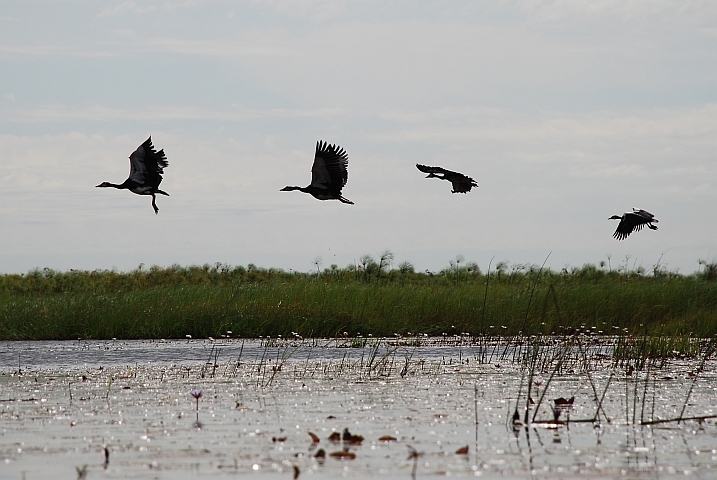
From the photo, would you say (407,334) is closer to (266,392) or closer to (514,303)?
(514,303)

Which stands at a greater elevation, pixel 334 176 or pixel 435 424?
pixel 334 176

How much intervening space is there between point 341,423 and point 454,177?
276 inches

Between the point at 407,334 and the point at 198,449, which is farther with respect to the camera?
the point at 407,334

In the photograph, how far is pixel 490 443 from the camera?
18.2 feet

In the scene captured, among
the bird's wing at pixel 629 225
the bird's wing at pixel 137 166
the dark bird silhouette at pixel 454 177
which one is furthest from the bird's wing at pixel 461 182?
the bird's wing at pixel 137 166

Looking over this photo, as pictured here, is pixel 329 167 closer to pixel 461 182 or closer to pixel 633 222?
pixel 461 182

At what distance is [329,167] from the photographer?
12938mm

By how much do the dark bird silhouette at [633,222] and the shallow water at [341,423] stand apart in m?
3.70

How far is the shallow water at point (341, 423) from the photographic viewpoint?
4.90m

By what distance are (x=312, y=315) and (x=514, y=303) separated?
10.2 ft

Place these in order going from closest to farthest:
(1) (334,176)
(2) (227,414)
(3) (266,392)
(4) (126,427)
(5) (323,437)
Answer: (5) (323,437)
(4) (126,427)
(2) (227,414)
(3) (266,392)
(1) (334,176)

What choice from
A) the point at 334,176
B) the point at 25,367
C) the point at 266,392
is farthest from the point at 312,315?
the point at 266,392

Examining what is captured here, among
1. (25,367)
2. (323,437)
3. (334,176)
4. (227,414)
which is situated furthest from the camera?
(334,176)

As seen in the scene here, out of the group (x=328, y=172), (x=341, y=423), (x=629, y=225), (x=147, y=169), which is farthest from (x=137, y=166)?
(x=341, y=423)
